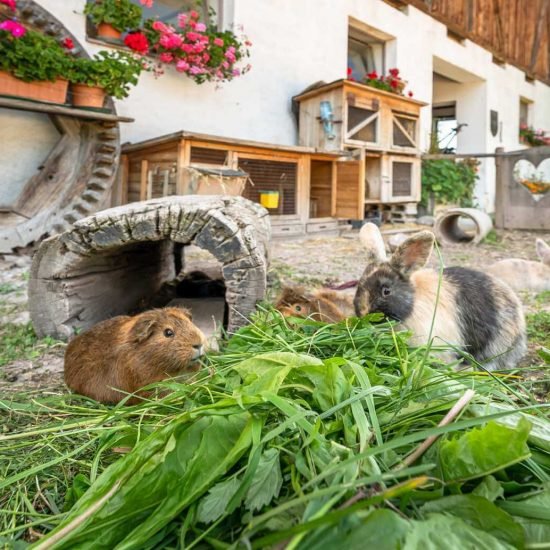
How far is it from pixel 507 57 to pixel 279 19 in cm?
968

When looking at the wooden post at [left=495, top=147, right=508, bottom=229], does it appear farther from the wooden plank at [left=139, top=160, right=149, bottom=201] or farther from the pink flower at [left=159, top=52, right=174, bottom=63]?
the wooden plank at [left=139, top=160, right=149, bottom=201]

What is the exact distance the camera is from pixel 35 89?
4426mm

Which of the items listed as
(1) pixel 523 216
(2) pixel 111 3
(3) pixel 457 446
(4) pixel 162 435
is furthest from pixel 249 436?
(1) pixel 523 216

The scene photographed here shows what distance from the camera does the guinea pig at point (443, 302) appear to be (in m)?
1.93

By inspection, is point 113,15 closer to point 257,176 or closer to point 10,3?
point 10,3

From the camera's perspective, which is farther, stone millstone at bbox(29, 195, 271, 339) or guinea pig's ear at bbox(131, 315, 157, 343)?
stone millstone at bbox(29, 195, 271, 339)

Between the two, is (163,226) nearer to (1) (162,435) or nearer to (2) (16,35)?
(1) (162,435)

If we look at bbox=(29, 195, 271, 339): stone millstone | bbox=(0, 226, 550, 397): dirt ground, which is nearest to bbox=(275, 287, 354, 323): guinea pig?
bbox=(29, 195, 271, 339): stone millstone

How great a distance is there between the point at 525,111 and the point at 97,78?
51.7 feet

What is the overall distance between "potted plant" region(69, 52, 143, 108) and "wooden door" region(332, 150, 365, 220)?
3.38 meters

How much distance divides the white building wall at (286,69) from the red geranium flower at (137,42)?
53cm

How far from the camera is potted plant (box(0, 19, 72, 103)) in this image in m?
4.19

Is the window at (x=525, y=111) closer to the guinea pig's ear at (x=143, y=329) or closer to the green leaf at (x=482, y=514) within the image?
the guinea pig's ear at (x=143, y=329)

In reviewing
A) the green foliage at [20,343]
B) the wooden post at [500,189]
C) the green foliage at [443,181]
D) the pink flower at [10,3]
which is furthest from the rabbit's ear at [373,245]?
the green foliage at [443,181]
